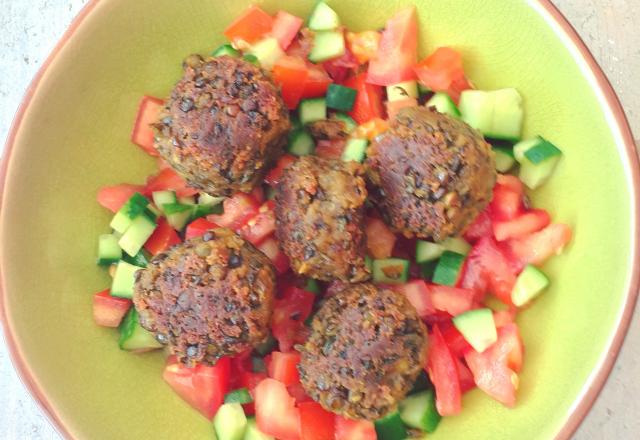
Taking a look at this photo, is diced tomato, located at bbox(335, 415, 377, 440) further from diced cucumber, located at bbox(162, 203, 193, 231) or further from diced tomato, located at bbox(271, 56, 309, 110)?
diced tomato, located at bbox(271, 56, 309, 110)

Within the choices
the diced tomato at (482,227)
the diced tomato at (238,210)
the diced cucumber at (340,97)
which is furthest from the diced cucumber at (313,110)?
the diced tomato at (482,227)

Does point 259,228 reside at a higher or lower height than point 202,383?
higher

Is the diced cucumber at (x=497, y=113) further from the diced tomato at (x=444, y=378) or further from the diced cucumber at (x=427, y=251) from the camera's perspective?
the diced tomato at (x=444, y=378)

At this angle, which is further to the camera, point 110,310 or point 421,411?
point 110,310

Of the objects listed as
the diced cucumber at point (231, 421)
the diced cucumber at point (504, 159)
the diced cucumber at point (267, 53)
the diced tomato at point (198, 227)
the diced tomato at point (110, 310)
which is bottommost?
the diced tomato at point (110, 310)

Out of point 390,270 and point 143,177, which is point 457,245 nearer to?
point 390,270

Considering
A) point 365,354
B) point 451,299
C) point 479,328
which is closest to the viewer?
point 365,354

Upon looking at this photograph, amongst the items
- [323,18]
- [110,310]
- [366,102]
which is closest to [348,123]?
[366,102]
